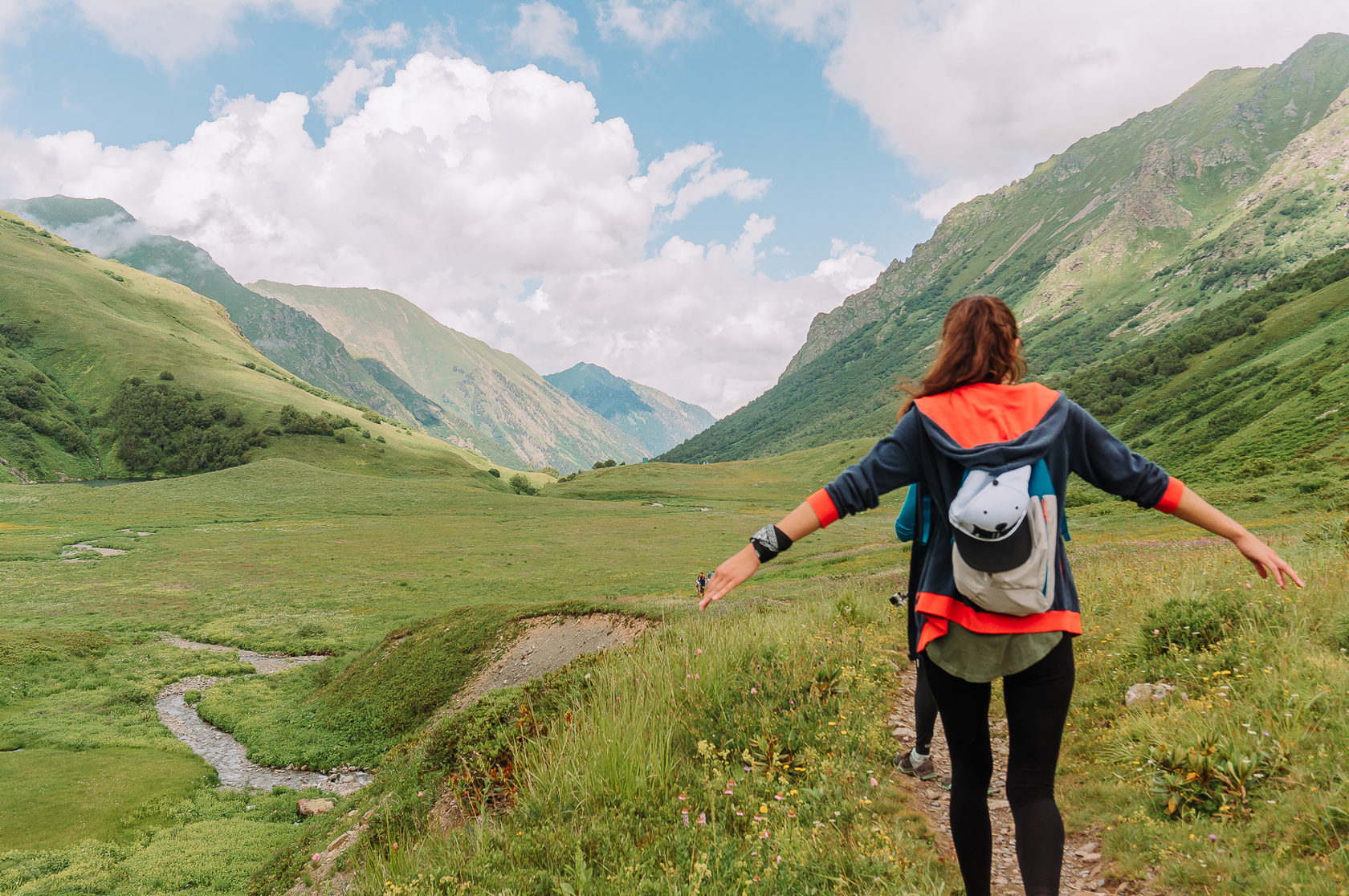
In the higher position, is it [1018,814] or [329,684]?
[1018,814]

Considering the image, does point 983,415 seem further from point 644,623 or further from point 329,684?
point 329,684

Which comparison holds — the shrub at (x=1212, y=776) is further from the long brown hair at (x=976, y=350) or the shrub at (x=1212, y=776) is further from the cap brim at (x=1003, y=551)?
the long brown hair at (x=976, y=350)

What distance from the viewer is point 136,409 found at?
13688 cm

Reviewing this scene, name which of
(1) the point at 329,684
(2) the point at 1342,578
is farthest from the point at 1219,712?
(1) the point at 329,684

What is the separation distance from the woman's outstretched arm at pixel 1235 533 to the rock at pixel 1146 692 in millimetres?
3462

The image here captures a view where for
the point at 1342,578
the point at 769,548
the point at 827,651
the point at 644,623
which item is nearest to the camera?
the point at 769,548

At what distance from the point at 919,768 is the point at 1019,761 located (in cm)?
323

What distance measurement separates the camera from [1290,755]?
429cm

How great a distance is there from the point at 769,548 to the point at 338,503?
315ft

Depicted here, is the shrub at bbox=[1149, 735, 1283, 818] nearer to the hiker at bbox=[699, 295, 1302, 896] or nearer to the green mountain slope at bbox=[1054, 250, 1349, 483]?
the hiker at bbox=[699, 295, 1302, 896]

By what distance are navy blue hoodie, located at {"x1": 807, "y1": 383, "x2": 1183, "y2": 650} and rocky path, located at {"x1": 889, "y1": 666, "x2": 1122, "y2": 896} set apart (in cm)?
211

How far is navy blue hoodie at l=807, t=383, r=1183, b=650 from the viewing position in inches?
116

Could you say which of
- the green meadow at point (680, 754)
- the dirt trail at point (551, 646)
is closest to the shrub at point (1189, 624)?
the green meadow at point (680, 754)

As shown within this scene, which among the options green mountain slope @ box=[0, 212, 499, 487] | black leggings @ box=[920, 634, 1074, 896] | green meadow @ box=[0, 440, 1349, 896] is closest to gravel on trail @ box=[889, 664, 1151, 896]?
green meadow @ box=[0, 440, 1349, 896]
